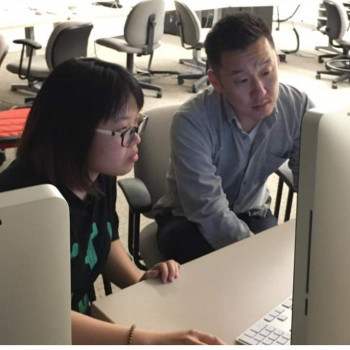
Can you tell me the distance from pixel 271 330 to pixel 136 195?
84 centimetres

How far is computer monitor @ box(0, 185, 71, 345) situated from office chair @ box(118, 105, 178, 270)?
1.39 metres

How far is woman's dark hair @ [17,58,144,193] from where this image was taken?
4.51 feet

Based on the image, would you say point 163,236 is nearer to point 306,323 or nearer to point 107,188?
point 107,188

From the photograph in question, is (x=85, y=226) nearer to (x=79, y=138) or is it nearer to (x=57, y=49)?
(x=79, y=138)

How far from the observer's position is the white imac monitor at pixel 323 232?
794mm

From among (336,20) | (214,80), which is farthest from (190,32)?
(214,80)

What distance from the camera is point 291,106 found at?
6.56ft

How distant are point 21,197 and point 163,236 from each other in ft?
4.62

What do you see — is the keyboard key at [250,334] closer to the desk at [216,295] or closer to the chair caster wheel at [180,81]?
the desk at [216,295]

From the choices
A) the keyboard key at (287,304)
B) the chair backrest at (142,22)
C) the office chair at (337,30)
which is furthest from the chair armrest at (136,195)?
the office chair at (337,30)

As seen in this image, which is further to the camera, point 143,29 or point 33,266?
point 143,29

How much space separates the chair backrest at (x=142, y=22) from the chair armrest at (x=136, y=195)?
136 inches

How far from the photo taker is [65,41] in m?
4.50

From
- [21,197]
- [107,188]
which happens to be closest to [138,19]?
[107,188]
